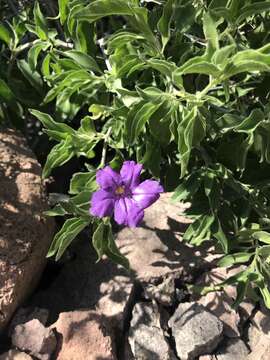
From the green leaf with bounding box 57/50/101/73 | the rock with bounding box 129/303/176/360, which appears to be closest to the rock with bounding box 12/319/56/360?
the rock with bounding box 129/303/176/360

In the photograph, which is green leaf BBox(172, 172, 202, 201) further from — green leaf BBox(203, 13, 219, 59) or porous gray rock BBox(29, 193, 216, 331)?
green leaf BBox(203, 13, 219, 59)

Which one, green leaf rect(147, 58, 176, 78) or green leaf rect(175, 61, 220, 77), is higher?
green leaf rect(175, 61, 220, 77)

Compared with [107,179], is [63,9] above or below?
above

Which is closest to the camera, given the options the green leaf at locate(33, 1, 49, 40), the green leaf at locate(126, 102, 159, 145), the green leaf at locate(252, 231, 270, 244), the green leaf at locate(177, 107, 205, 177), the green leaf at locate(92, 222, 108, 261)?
the green leaf at locate(177, 107, 205, 177)

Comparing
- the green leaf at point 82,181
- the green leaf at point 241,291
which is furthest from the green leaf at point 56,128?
the green leaf at point 241,291

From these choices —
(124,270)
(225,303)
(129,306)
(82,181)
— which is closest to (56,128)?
(82,181)

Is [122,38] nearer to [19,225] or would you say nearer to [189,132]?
[189,132]

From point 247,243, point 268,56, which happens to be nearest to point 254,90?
point 247,243
